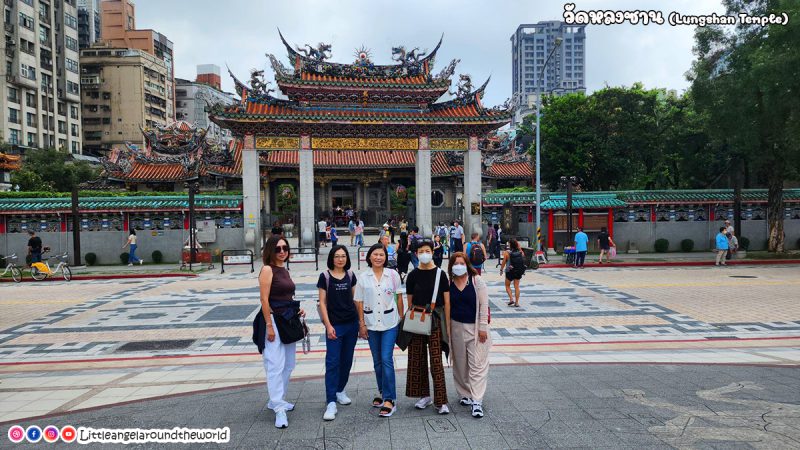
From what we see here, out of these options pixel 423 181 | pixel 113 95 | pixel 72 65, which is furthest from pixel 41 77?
pixel 423 181

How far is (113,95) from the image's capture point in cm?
6888

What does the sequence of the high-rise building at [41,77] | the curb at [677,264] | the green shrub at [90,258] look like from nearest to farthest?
the curb at [677,264] → the green shrub at [90,258] → the high-rise building at [41,77]

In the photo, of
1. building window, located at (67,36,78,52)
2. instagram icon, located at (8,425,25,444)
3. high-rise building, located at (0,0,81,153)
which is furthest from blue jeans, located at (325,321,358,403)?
building window, located at (67,36,78,52)

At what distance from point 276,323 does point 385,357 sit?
1.15 metres

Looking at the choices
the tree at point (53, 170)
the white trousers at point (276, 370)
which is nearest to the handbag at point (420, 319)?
the white trousers at point (276, 370)

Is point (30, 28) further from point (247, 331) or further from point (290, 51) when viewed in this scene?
point (247, 331)

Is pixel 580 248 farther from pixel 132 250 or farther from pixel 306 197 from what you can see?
pixel 132 250

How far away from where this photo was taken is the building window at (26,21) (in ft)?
180

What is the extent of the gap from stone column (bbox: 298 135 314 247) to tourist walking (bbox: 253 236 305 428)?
68.1 feet

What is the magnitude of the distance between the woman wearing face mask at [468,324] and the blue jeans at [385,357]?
2.14ft

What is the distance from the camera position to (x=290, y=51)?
29.7 m

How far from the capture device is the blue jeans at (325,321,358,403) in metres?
5.45

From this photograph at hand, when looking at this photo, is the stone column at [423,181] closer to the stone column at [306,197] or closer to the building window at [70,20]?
the stone column at [306,197]

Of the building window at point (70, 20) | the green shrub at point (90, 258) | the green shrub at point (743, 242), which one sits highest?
the building window at point (70, 20)
